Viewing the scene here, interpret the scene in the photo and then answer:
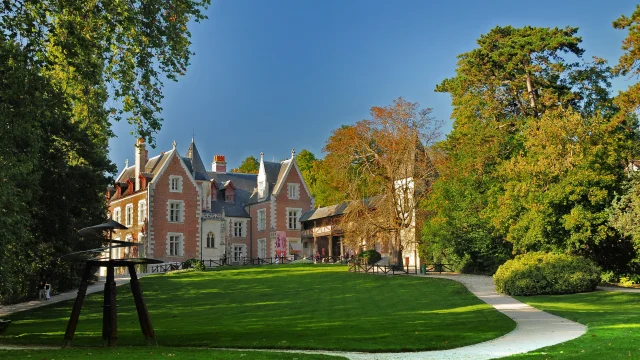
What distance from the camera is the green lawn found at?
12.6 m

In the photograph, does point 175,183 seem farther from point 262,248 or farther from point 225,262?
point 262,248

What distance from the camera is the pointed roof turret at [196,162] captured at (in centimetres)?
6284

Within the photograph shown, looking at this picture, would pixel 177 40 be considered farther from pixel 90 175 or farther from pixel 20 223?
pixel 90 175

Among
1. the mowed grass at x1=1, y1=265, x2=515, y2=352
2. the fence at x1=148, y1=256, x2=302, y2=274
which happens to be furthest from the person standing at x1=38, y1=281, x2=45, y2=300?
the fence at x1=148, y1=256, x2=302, y2=274

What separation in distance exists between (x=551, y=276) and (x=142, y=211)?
125ft

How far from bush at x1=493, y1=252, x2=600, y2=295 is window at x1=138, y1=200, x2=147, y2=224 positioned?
35590mm

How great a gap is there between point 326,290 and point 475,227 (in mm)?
12993

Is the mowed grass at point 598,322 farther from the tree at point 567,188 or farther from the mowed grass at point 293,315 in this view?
the tree at point 567,188

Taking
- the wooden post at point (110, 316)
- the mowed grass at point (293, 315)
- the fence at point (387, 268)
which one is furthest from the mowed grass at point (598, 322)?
the fence at point (387, 268)

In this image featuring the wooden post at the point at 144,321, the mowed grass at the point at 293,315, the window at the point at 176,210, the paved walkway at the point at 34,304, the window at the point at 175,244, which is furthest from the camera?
the window at the point at 176,210

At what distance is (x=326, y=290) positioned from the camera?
31750mm

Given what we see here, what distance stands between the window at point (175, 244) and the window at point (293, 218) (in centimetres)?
1145

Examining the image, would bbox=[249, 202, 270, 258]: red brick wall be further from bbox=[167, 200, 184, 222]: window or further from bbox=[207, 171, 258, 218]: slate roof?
bbox=[167, 200, 184, 222]: window

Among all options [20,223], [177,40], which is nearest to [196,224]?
[20,223]
